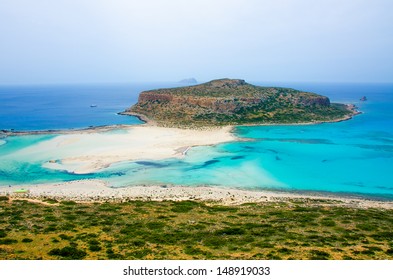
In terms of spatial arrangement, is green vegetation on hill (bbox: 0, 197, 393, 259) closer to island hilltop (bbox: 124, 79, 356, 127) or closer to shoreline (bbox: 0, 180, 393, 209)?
shoreline (bbox: 0, 180, 393, 209)

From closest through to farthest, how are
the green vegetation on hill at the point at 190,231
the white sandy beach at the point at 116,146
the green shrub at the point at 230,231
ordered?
1. the green vegetation on hill at the point at 190,231
2. the green shrub at the point at 230,231
3. the white sandy beach at the point at 116,146

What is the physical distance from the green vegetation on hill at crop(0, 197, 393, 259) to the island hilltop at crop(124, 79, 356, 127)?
65524mm

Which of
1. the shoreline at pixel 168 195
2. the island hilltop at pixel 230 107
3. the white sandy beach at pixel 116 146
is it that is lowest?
the shoreline at pixel 168 195

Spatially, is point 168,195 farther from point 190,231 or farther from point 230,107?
point 230,107

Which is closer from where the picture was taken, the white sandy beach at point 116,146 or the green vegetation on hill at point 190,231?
the green vegetation on hill at point 190,231

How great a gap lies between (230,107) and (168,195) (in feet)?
234

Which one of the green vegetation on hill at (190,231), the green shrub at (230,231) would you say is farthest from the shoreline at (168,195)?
the green shrub at (230,231)

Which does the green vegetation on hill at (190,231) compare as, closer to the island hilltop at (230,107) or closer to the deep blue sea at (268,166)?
the deep blue sea at (268,166)

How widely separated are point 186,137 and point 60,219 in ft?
175

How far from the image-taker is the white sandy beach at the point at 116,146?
6050 centimetres

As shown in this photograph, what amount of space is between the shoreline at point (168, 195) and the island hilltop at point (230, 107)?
176ft

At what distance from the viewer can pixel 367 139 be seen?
83438 millimetres

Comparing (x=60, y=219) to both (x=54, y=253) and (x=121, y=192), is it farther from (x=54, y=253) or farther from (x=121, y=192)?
(x=121, y=192)

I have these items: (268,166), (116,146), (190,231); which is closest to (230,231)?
(190,231)
